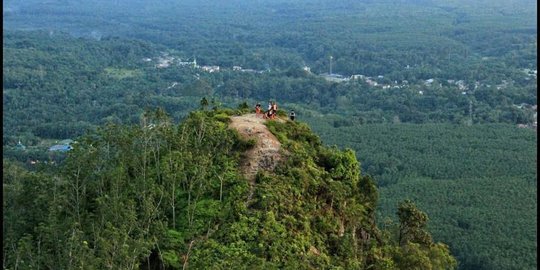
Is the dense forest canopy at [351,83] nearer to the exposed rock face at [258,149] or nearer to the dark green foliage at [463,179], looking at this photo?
the dark green foliage at [463,179]

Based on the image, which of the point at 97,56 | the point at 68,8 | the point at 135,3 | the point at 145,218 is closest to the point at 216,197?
the point at 145,218

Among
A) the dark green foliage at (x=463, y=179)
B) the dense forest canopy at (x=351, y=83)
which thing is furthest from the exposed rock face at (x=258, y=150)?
the dark green foliage at (x=463, y=179)

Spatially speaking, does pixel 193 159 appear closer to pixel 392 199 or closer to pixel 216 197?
pixel 216 197

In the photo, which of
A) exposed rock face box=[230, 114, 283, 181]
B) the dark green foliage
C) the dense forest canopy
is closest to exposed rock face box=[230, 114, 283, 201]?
exposed rock face box=[230, 114, 283, 181]

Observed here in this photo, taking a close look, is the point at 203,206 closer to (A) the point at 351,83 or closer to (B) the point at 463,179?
(B) the point at 463,179

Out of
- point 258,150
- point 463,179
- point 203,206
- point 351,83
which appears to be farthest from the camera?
point 351,83

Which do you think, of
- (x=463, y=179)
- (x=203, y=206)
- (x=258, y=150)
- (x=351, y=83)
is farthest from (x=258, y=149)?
(x=351, y=83)

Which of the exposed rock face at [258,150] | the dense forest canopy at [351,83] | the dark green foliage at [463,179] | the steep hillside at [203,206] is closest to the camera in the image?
the steep hillside at [203,206]

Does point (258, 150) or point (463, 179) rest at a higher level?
point (258, 150)
